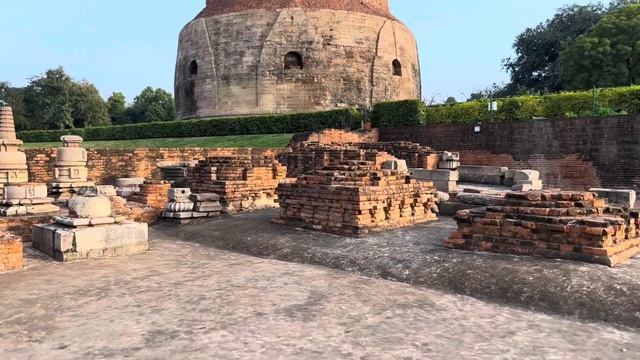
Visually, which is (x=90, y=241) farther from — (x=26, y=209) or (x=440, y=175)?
(x=440, y=175)

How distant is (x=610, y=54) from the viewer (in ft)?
80.7

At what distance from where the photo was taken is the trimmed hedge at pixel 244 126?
18.1 metres

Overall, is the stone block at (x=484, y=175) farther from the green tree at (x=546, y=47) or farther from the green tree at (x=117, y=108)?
the green tree at (x=117, y=108)

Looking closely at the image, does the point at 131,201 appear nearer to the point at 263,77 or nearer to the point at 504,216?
the point at 504,216

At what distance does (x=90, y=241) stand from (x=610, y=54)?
25776 mm

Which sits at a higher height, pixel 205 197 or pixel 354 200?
pixel 354 200

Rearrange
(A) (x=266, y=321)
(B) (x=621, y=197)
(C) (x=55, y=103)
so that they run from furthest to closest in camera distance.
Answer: (C) (x=55, y=103) → (B) (x=621, y=197) → (A) (x=266, y=321)

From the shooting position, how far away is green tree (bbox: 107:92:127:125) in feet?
170

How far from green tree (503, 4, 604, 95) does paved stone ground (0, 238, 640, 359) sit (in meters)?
29.0

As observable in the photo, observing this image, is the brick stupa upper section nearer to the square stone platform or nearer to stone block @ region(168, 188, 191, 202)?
stone block @ region(168, 188, 191, 202)

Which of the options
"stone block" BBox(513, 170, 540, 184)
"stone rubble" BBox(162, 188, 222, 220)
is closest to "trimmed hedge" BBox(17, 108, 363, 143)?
"stone block" BBox(513, 170, 540, 184)

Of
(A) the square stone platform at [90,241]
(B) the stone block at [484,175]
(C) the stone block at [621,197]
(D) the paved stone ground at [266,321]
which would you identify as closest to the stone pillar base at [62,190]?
(A) the square stone platform at [90,241]

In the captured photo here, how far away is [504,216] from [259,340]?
2.64 meters

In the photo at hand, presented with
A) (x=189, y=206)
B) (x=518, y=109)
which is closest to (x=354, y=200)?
(x=189, y=206)
